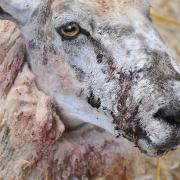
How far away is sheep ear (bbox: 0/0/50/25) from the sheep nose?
611mm

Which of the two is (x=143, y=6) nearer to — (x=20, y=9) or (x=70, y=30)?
(x=70, y=30)

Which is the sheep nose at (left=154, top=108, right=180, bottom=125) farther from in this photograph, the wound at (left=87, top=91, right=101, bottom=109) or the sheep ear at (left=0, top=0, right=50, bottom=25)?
the sheep ear at (left=0, top=0, right=50, bottom=25)

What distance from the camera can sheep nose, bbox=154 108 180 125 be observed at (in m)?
1.96

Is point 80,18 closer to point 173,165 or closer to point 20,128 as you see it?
point 20,128

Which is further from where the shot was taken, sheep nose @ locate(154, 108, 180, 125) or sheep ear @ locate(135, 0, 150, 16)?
sheep ear @ locate(135, 0, 150, 16)

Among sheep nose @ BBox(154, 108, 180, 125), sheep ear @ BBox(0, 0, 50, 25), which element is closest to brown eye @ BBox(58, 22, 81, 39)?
sheep ear @ BBox(0, 0, 50, 25)

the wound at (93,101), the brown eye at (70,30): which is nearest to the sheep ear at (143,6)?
the brown eye at (70,30)

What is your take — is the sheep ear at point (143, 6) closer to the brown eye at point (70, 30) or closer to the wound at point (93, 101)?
the brown eye at point (70, 30)

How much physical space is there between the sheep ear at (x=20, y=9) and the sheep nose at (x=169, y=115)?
2.00ft

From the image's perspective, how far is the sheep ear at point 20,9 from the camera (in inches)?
88.5

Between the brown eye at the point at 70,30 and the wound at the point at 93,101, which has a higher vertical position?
the brown eye at the point at 70,30

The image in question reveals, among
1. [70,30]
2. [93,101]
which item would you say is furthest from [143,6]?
[93,101]

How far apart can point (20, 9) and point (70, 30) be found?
0.22 metres

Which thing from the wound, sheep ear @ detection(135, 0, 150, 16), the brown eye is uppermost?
sheep ear @ detection(135, 0, 150, 16)
